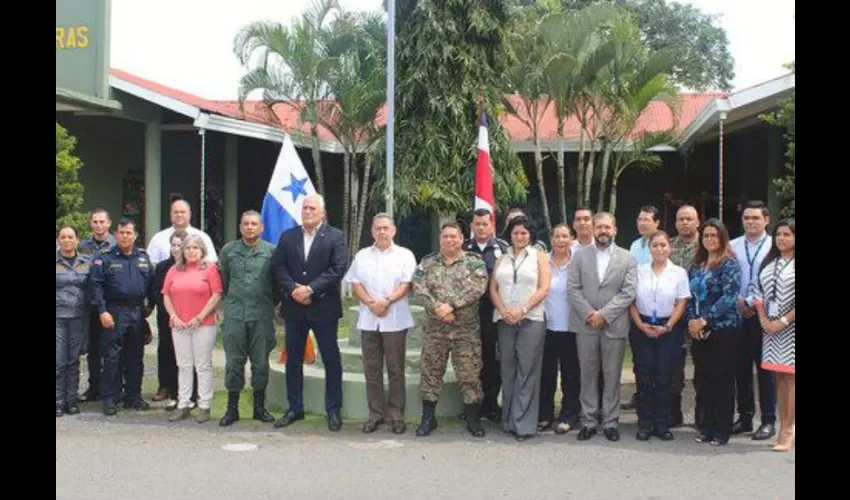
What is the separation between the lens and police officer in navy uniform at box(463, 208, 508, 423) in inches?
282

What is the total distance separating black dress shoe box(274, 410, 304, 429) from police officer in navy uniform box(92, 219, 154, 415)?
153 cm

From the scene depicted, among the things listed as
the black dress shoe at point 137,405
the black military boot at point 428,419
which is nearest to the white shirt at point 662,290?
the black military boot at point 428,419

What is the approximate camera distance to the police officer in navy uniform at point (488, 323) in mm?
7168

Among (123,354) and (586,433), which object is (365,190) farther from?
(586,433)

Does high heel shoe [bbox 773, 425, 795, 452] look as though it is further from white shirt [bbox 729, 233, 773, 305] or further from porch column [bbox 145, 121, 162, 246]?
porch column [bbox 145, 121, 162, 246]

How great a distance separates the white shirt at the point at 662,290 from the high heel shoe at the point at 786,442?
1198 millimetres

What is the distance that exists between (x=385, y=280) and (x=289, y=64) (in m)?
8.96

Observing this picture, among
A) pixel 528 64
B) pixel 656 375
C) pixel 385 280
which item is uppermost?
pixel 528 64

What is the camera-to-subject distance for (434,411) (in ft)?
23.4

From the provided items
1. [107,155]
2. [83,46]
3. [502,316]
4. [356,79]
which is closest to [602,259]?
[502,316]

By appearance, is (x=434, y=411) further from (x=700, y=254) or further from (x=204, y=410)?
(x=700, y=254)

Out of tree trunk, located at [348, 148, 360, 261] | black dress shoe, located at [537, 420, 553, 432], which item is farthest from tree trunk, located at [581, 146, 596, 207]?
black dress shoe, located at [537, 420, 553, 432]

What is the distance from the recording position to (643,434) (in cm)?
675

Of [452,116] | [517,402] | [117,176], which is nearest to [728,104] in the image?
[452,116]
